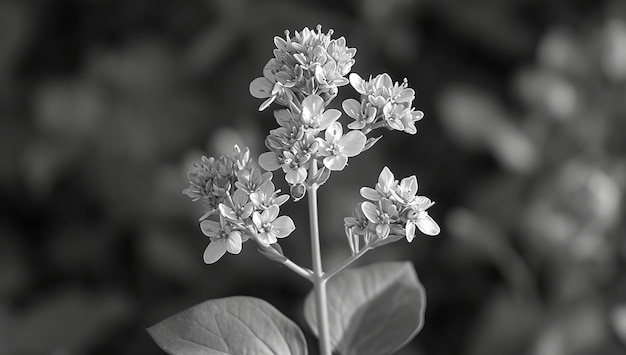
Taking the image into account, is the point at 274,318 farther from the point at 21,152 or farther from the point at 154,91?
the point at 21,152

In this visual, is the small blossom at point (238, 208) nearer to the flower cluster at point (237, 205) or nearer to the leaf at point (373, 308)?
the flower cluster at point (237, 205)

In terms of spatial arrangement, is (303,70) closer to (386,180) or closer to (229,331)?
(386,180)

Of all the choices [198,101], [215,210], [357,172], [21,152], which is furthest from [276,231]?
[21,152]

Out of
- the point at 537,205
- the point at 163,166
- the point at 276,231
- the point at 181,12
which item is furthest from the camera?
the point at 181,12

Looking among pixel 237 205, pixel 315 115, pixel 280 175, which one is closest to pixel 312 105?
pixel 315 115

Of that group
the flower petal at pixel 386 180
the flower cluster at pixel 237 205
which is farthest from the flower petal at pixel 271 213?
the flower petal at pixel 386 180

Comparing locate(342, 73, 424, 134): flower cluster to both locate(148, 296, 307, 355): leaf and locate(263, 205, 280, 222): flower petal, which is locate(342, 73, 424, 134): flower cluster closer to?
locate(263, 205, 280, 222): flower petal

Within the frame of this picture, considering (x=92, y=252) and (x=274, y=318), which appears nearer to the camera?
(x=274, y=318)

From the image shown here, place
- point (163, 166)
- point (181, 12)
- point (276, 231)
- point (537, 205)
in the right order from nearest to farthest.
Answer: point (276, 231), point (537, 205), point (163, 166), point (181, 12)
